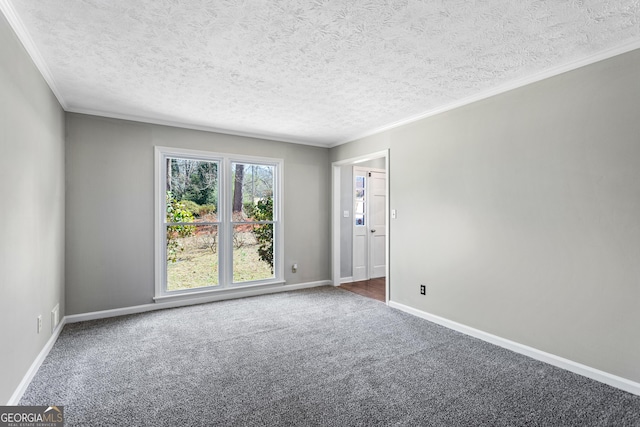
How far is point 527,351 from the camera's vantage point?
9.36 feet

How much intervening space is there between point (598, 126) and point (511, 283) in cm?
144

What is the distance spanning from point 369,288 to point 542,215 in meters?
3.07

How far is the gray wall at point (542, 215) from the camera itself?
2340mm

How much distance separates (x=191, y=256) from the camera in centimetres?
450

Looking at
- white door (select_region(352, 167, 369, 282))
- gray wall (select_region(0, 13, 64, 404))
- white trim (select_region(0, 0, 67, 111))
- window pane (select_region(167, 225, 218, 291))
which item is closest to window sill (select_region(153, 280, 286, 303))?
window pane (select_region(167, 225, 218, 291))

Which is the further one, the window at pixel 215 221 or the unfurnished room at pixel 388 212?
the window at pixel 215 221

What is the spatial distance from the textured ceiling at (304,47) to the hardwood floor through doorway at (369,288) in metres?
2.72

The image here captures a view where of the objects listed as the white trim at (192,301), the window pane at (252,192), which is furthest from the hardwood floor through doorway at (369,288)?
the window pane at (252,192)

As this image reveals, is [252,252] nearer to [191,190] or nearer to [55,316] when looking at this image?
[191,190]

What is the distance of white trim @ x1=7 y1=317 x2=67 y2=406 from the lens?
210cm

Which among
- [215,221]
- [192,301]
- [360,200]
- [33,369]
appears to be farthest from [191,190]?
[360,200]

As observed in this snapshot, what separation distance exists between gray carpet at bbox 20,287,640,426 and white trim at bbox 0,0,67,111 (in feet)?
7.86

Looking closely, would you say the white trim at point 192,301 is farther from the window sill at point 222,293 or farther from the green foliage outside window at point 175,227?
the green foliage outside window at point 175,227

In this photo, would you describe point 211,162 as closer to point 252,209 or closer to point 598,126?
point 252,209
